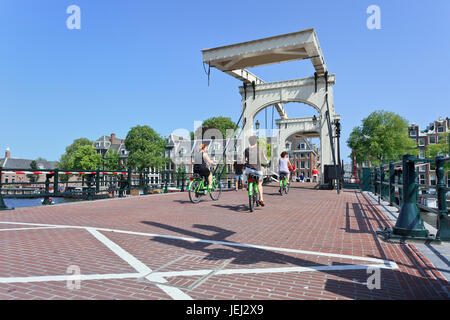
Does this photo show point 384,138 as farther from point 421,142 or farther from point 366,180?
point 366,180

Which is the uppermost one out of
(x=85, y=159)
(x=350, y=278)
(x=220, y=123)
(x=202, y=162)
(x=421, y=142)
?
(x=220, y=123)

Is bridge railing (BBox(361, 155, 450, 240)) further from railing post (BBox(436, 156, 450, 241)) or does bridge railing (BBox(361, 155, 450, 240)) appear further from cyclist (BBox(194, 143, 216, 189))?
cyclist (BBox(194, 143, 216, 189))

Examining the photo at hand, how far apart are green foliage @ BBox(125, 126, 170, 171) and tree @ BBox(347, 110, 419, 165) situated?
32261 millimetres

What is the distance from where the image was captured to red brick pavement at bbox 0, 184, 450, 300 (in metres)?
2.52

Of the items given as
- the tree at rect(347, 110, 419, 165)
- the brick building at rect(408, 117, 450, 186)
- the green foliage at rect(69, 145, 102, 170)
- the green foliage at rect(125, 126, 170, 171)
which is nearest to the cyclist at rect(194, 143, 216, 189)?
the tree at rect(347, 110, 419, 165)

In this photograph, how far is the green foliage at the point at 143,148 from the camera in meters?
50.2

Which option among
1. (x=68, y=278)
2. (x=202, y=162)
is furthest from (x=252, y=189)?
(x=68, y=278)

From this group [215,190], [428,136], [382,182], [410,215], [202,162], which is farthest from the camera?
[428,136]

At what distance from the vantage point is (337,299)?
238 centimetres

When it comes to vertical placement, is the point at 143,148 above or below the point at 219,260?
above

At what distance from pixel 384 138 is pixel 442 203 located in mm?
42383

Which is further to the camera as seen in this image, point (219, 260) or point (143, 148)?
point (143, 148)

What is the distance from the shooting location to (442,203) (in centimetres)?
403
